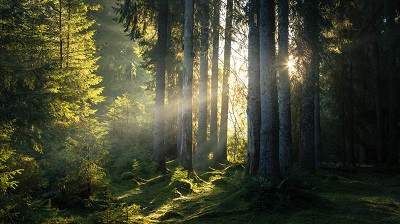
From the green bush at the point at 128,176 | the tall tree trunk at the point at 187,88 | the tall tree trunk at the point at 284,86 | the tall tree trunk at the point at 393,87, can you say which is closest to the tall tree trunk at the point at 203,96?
the tall tree trunk at the point at 187,88

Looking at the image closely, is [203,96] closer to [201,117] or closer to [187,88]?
[201,117]

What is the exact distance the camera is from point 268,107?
9.16 metres

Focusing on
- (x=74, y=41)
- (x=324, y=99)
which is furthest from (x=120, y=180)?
(x=324, y=99)

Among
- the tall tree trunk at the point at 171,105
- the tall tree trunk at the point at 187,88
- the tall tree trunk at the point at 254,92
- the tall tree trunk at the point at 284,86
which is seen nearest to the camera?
the tall tree trunk at the point at 284,86

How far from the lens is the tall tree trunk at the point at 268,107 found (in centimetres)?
912


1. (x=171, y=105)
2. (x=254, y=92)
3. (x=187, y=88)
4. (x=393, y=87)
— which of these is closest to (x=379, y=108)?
(x=393, y=87)

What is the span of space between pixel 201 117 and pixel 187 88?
2201 millimetres

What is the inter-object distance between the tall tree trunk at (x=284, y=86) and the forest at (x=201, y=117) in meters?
0.04

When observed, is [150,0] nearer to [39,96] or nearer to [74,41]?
[74,41]

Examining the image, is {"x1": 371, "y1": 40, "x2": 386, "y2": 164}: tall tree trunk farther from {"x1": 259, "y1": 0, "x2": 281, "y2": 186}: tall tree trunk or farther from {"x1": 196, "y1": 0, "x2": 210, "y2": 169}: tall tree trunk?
{"x1": 259, "y1": 0, "x2": 281, "y2": 186}: tall tree trunk

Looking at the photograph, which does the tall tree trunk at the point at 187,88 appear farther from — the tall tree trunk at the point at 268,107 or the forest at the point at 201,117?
the tall tree trunk at the point at 268,107

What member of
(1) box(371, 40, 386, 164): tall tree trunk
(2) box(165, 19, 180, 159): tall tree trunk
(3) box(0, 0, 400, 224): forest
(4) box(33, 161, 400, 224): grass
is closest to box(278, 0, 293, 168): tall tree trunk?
(3) box(0, 0, 400, 224): forest

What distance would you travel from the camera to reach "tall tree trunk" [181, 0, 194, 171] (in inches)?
590

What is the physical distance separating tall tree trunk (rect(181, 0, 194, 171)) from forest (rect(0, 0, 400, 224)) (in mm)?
48
